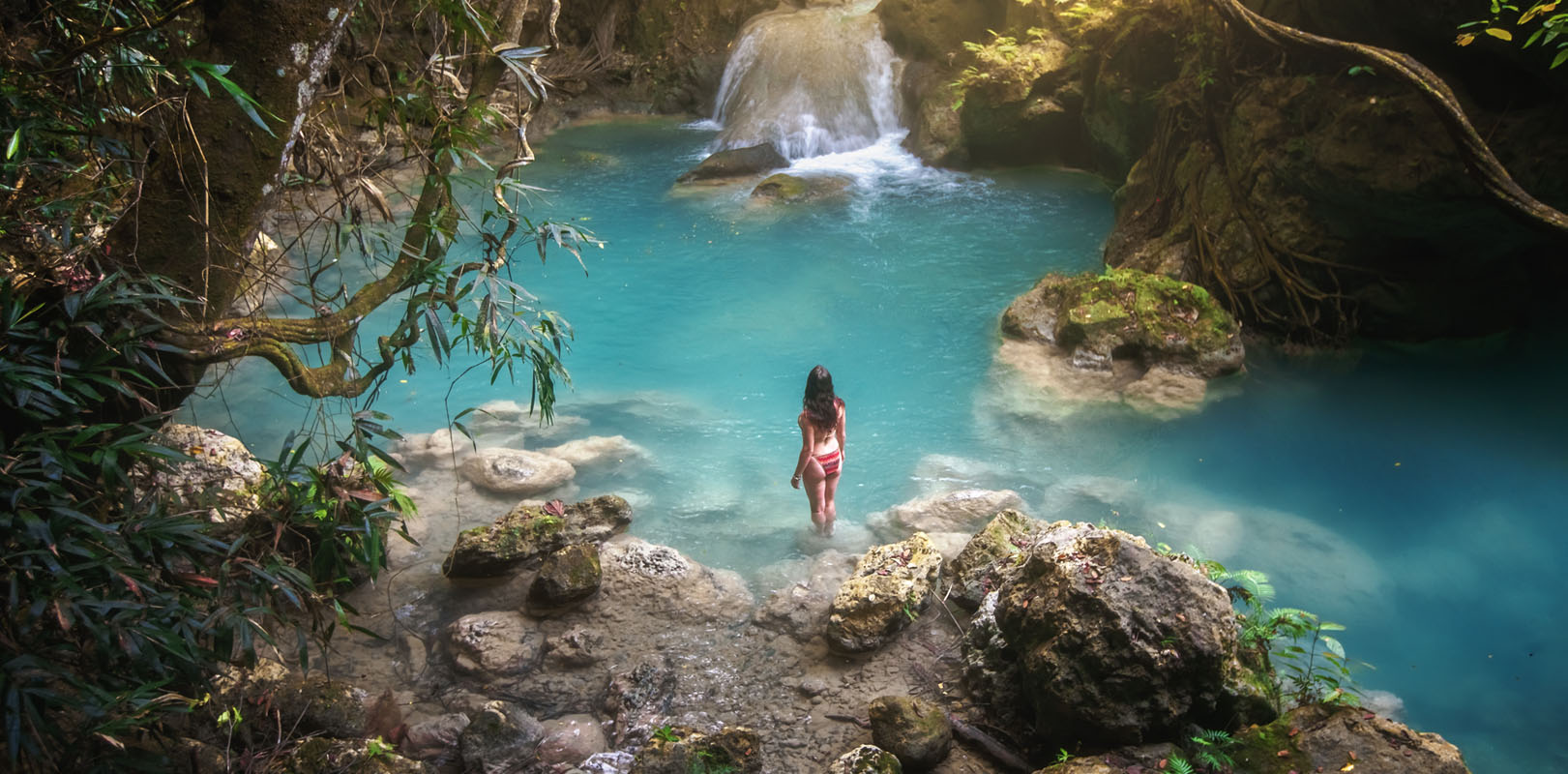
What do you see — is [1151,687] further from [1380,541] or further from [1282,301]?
[1282,301]

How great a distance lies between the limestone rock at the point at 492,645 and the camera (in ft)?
14.3

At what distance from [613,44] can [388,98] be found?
1439 cm

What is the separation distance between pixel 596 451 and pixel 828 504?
6.74 ft

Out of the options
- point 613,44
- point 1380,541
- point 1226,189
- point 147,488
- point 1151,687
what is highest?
point 613,44

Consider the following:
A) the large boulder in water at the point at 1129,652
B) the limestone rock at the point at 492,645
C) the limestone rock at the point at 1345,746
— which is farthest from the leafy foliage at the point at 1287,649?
the limestone rock at the point at 492,645

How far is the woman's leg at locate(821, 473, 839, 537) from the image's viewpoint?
225 inches

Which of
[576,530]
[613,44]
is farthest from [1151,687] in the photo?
[613,44]

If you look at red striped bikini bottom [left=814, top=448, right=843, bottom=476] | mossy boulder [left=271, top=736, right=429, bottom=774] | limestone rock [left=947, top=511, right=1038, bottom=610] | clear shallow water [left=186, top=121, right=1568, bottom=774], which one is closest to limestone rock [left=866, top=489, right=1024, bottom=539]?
clear shallow water [left=186, top=121, right=1568, bottom=774]

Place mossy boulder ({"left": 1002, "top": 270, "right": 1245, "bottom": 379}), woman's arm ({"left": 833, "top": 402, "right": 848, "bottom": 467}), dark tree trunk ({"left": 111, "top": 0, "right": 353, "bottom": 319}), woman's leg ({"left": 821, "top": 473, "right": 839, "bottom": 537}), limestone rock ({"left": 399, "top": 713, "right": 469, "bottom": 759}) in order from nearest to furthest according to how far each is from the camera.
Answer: dark tree trunk ({"left": 111, "top": 0, "right": 353, "bottom": 319}) → limestone rock ({"left": 399, "top": 713, "right": 469, "bottom": 759}) → woman's arm ({"left": 833, "top": 402, "right": 848, "bottom": 467}) → woman's leg ({"left": 821, "top": 473, "right": 839, "bottom": 537}) → mossy boulder ({"left": 1002, "top": 270, "right": 1245, "bottom": 379})

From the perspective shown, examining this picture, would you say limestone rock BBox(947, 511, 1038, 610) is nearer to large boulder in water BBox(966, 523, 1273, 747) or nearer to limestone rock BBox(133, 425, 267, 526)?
large boulder in water BBox(966, 523, 1273, 747)

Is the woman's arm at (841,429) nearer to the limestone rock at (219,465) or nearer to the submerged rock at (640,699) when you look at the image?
the submerged rock at (640,699)

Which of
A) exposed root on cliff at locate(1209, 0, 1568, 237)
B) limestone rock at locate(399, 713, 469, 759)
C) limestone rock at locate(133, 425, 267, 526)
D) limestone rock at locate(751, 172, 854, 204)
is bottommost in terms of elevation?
limestone rock at locate(399, 713, 469, 759)

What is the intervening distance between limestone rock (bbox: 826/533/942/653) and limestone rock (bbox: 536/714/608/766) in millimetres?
1209

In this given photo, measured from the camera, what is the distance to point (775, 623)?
4.71m
